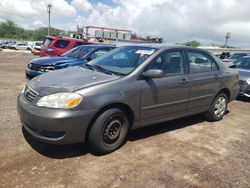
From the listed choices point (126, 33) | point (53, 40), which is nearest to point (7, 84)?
point (53, 40)

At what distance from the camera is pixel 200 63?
535 cm

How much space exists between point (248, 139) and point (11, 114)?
4581 millimetres

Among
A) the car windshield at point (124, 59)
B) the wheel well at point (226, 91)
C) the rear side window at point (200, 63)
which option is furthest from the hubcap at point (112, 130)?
the wheel well at point (226, 91)

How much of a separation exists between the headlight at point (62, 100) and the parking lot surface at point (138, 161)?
30.0 inches

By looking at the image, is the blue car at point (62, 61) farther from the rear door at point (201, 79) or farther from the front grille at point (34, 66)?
the rear door at point (201, 79)

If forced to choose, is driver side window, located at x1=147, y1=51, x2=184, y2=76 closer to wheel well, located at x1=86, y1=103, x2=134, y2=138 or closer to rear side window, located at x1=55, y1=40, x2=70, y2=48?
wheel well, located at x1=86, y1=103, x2=134, y2=138

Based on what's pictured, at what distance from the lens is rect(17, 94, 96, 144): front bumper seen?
11.2ft

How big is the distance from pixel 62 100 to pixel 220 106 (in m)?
3.81

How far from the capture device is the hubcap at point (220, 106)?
5.84 m

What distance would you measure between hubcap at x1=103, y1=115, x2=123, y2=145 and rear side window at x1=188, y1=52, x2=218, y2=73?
1.90m

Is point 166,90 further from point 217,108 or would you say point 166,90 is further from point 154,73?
point 217,108

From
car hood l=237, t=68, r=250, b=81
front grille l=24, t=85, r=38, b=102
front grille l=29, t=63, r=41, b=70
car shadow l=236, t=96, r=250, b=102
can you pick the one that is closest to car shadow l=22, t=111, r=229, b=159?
front grille l=24, t=85, r=38, b=102

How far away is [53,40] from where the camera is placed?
13.2 metres

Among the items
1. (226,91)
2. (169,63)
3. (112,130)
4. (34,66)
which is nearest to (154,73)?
(169,63)
